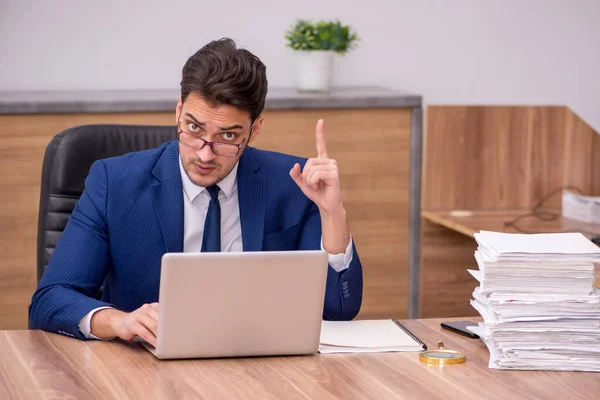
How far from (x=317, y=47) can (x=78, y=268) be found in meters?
1.79

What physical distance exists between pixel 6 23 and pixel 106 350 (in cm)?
210

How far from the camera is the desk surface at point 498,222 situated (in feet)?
10.6

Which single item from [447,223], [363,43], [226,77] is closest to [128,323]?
[226,77]

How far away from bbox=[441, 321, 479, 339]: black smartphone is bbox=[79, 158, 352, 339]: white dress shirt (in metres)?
0.26

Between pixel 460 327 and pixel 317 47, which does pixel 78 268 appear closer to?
pixel 460 327

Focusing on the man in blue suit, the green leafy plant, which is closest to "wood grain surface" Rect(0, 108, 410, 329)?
the green leafy plant

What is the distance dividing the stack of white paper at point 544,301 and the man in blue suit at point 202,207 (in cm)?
38

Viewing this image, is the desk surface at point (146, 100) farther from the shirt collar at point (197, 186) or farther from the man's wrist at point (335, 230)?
the man's wrist at point (335, 230)

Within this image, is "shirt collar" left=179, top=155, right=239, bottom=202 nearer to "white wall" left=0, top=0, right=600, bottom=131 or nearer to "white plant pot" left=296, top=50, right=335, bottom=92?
"white plant pot" left=296, top=50, right=335, bottom=92

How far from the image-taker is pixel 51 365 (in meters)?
1.77

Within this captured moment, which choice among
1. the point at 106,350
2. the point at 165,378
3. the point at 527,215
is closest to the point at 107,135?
the point at 106,350

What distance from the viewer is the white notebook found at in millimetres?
1907

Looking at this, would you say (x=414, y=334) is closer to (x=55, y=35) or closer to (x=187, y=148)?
(x=187, y=148)

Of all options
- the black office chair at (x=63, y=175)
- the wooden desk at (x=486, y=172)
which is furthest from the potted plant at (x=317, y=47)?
the black office chair at (x=63, y=175)
